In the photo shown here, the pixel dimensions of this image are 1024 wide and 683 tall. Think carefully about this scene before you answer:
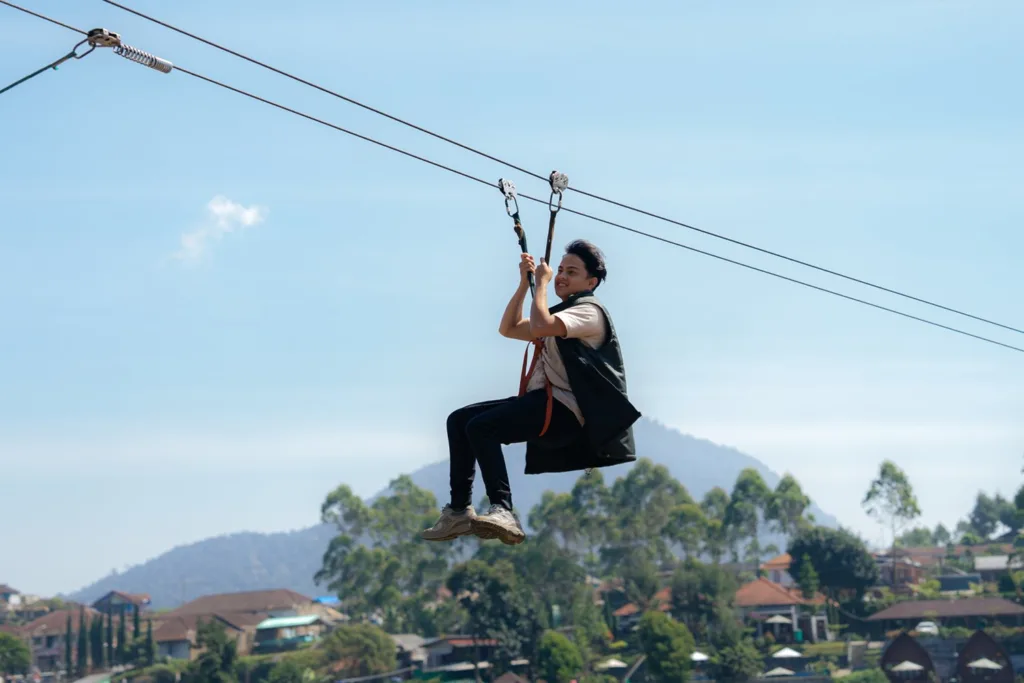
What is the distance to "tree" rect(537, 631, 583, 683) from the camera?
79562 millimetres

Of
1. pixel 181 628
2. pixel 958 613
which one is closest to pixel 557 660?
pixel 958 613

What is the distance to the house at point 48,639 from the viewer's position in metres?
124

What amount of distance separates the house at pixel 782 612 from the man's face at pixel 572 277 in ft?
279

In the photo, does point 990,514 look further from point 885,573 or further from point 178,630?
point 178,630

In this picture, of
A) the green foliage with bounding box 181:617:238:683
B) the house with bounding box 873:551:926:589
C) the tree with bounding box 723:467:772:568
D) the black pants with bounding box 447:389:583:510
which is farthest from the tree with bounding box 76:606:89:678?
the black pants with bounding box 447:389:583:510

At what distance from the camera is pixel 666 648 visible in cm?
7769

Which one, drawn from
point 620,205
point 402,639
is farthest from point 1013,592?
point 620,205

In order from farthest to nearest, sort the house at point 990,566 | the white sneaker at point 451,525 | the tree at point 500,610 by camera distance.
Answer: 1. the house at point 990,566
2. the tree at point 500,610
3. the white sneaker at point 451,525

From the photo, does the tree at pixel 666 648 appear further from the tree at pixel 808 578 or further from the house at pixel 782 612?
the tree at pixel 808 578

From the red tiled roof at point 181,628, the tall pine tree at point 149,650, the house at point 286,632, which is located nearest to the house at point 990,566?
the house at point 286,632

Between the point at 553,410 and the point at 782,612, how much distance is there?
292ft

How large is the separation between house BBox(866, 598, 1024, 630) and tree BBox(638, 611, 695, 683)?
18025 millimetres

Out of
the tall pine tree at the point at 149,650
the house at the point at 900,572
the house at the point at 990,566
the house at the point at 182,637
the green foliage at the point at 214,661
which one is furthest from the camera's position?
the house at the point at 990,566

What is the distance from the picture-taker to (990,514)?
180875 millimetres
